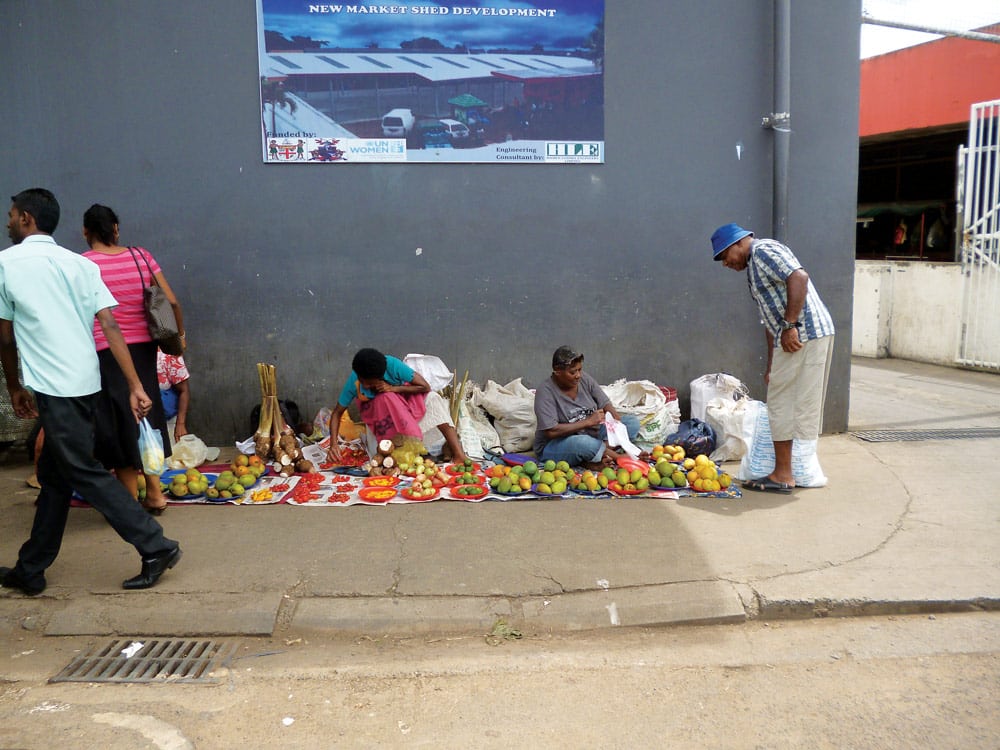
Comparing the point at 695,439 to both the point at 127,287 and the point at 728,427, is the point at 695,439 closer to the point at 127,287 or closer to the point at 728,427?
the point at 728,427

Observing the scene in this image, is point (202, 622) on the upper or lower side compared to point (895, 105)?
lower

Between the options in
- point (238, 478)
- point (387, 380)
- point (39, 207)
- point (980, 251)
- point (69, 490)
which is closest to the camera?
point (39, 207)

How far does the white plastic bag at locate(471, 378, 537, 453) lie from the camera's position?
6562 mm

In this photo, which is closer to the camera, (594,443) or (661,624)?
(661,624)

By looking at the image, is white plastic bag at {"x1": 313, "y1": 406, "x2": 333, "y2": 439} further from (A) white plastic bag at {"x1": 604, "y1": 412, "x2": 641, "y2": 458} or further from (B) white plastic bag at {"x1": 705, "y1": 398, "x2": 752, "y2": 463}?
(B) white plastic bag at {"x1": 705, "y1": 398, "x2": 752, "y2": 463}

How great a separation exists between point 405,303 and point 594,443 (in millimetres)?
1887

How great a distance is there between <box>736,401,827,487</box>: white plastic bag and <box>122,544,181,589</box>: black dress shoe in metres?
3.60

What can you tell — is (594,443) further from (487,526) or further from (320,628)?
(320,628)

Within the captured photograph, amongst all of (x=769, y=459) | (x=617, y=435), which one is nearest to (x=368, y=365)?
(x=617, y=435)

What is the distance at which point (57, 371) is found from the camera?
12.6ft

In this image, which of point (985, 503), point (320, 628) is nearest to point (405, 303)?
point (320, 628)

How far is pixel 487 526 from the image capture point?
16.4 ft

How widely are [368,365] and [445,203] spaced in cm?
153

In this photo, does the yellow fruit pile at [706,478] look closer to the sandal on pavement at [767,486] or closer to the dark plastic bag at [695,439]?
the sandal on pavement at [767,486]
